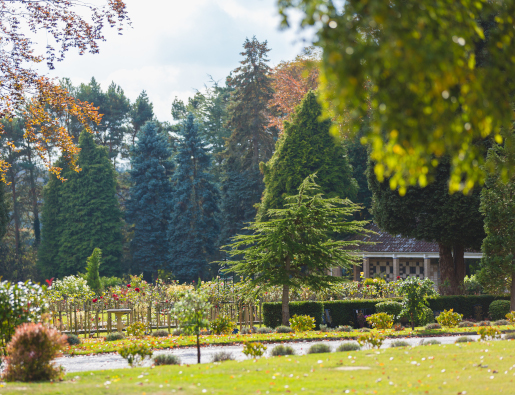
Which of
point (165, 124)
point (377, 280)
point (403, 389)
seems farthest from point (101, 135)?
point (403, 389)

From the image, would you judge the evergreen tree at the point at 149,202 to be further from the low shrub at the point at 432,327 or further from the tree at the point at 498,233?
the low shrub at the point at 432,327

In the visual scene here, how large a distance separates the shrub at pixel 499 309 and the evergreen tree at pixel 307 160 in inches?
546

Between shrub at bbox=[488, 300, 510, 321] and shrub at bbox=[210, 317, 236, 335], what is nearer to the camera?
shrub at bbox=[210, 317, 236, 335]

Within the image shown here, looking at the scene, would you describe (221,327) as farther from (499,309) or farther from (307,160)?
(307,160)

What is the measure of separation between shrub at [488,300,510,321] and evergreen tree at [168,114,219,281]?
86.2 ft

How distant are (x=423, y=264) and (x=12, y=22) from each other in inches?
1016

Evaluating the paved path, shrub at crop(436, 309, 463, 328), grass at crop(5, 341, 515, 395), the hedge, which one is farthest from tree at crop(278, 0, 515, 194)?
the hedge

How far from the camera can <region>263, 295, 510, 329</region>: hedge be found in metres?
19.6

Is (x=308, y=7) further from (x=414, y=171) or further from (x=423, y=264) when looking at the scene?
(x=423, y=264)

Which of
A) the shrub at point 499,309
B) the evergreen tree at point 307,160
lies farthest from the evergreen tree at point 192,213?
the shrub at point 499,309

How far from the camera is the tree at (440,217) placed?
2261cm

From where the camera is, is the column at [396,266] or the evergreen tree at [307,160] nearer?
the column at [396,266]

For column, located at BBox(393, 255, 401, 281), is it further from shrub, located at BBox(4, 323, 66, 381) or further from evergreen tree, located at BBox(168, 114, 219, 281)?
shrub, located at BBox(4, 323, 66, 381)

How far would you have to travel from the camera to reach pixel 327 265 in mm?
19203
